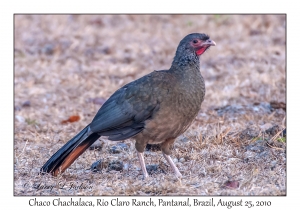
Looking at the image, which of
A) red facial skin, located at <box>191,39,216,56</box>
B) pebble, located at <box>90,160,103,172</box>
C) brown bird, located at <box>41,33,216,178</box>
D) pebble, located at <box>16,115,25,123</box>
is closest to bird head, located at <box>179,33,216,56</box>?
red facial skin, located at <box>191,39,216,56</box>

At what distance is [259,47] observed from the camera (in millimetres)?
11609

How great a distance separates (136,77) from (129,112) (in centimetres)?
465

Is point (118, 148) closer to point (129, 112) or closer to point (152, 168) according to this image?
point (152, 168)

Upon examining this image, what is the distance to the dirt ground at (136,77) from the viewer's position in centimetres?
552

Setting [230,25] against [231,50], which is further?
[230,25]

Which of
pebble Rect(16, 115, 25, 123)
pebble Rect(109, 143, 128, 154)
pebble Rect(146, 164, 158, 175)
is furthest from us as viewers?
pebble Rect(16, 115, 25, 123)

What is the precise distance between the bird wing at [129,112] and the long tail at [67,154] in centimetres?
15

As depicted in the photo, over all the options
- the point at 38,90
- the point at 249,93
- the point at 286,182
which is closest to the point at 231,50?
the point at 249,93

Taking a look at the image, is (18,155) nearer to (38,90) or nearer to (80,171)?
(80,171)

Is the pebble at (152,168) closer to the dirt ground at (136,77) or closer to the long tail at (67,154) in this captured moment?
the dirt ground at (136,77)

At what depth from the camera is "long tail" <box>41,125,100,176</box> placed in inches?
231

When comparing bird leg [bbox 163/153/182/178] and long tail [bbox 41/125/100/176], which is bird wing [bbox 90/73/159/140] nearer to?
long tail [bbox 41/125/100/176]

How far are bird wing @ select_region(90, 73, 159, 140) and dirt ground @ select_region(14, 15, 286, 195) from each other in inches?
16.9
